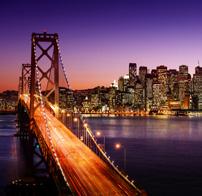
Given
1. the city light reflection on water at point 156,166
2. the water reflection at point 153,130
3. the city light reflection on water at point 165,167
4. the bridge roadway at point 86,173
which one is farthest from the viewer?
the water reflection at point 153,130

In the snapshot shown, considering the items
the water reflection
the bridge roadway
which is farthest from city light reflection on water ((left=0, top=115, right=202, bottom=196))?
the water reflection

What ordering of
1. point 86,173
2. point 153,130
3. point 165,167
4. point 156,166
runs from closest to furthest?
point 86,173 → point 165,167 → point 156,166 → point 153,130

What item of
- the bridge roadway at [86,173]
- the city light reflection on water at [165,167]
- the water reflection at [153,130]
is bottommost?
the water reflection at [153,130]

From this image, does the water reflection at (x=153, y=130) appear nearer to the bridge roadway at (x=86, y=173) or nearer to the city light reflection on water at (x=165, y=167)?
the city light reflection on water at (x=165, y=167)

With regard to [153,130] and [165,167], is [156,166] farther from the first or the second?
[153,130]

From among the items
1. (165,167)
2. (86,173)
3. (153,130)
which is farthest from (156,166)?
(153,130)

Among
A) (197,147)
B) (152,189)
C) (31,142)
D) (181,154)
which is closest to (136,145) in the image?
(197,147)

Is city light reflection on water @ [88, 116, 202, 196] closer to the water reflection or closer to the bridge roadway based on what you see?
the bridge roadway

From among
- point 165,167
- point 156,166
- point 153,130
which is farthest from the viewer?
point 153,130

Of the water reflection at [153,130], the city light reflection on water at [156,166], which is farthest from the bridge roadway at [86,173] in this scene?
the water reflection at [153,130]
